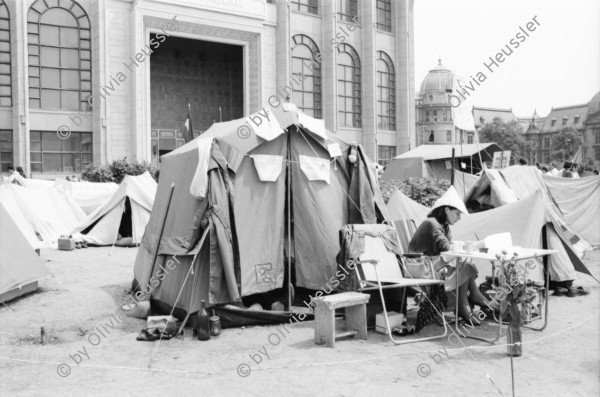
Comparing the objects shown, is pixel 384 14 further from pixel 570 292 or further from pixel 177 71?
pixel 570 292

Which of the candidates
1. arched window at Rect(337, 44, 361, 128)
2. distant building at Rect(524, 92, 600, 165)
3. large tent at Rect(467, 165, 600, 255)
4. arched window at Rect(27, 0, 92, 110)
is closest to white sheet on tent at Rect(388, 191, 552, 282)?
large tent at Rect(467, 165, 600, 255)

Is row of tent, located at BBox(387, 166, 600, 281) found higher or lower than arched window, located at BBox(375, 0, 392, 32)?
lower

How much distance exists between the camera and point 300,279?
26.7 ft

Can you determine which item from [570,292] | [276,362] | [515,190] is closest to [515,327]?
[276,362]

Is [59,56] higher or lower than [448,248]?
higher

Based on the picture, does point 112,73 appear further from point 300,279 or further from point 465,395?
point 465,395

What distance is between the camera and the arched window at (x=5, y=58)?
87.8 feet

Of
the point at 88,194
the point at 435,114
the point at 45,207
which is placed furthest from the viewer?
the point at 435,114

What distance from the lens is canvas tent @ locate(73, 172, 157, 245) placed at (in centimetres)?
1574

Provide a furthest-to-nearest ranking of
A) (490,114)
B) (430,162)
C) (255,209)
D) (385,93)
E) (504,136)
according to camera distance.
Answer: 1. (490,114)
2. (504,136)
3. (385,93)
4. (430,162)
5. (255,209)

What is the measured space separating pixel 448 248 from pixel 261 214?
8.29 ft

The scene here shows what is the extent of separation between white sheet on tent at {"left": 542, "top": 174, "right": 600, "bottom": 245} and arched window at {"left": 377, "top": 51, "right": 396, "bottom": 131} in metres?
24.8

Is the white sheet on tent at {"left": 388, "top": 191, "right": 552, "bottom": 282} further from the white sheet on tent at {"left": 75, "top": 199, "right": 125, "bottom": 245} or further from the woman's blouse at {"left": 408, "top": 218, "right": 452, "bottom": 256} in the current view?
the white sheet on tent at {"left": 75, "top": 199, "right": 125, "bottom": 245}

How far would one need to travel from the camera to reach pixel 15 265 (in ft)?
29.6
